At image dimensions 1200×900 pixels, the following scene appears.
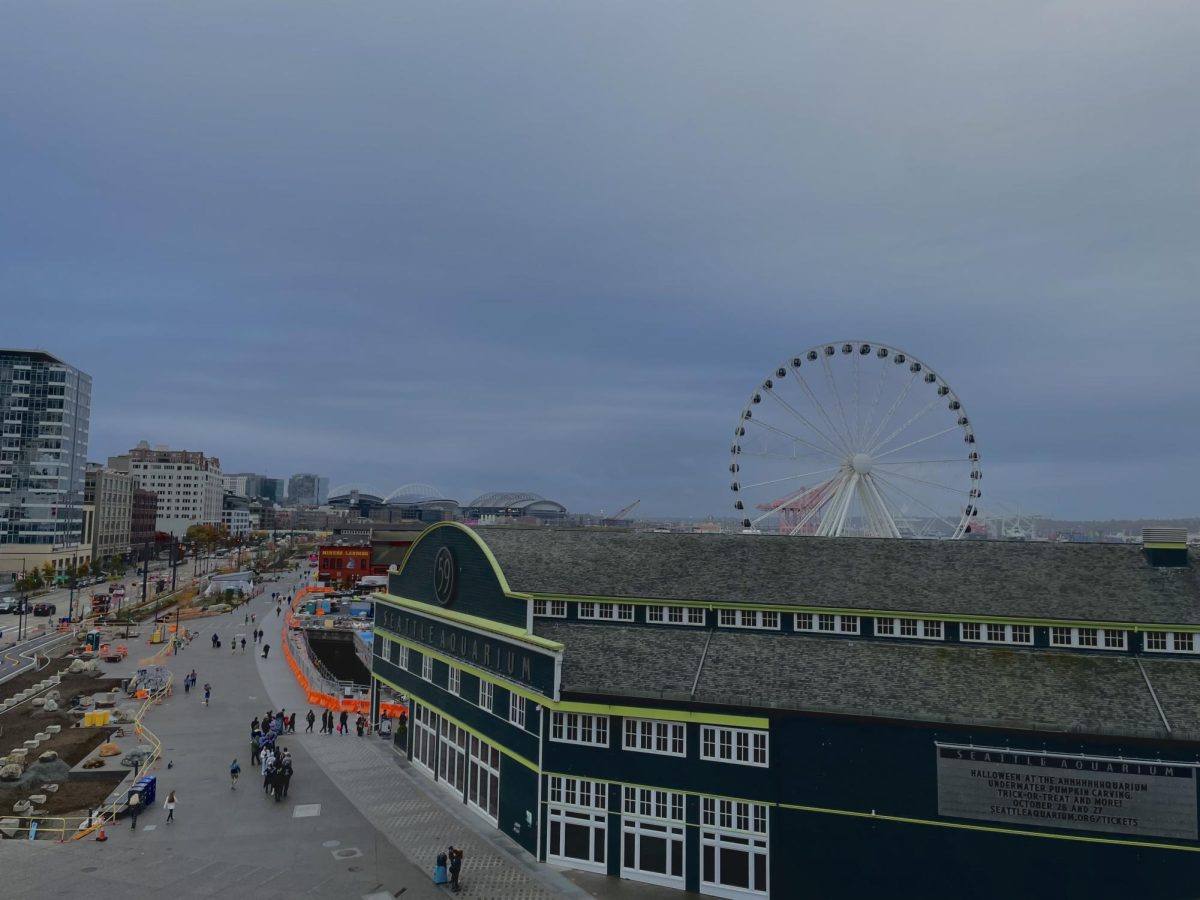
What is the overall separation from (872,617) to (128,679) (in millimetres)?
60219

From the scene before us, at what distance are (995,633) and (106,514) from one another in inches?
7368

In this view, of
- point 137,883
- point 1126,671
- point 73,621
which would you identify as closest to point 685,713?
point 1126,671

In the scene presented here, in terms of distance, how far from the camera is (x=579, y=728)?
30.1m

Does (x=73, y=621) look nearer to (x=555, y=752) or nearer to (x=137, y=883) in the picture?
(x=137, y=883)

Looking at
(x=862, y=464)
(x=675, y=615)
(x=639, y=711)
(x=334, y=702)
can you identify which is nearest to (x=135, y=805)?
(x=334, y=702)

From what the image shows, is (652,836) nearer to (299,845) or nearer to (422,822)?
(422,822)

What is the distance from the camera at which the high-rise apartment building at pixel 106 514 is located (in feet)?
544

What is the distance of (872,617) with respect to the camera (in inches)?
1191

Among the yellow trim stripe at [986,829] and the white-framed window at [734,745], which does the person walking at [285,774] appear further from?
the yellow trim stripe at [986,829]

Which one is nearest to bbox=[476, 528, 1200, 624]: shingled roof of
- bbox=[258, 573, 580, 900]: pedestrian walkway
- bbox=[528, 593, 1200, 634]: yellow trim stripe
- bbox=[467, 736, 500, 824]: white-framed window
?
bbox=[528, 593, 1200, 634]: yellow trim stripe

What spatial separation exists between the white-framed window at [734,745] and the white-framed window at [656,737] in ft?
2.51

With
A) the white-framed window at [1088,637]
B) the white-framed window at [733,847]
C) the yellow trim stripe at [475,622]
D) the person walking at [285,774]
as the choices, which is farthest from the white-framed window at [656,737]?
the person walking at [285,774]

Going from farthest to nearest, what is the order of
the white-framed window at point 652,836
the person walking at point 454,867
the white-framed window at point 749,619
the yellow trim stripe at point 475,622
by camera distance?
the white-framed window at point 749,619 → the yellow trim stripe at point 475,622 → the white-framed window at point 652,836 → the person walking at point 454,867

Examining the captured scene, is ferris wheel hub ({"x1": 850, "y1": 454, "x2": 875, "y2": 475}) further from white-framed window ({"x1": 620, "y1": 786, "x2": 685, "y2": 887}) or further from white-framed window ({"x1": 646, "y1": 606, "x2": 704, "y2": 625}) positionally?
white-framed window ({"x1": 620, "y1": 786, "x2": 685, "y2": 887})
